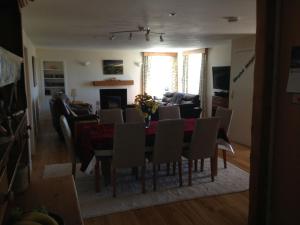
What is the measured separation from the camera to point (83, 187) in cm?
364

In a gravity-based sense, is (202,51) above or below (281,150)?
above

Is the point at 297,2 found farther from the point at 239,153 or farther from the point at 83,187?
the point at 239,153

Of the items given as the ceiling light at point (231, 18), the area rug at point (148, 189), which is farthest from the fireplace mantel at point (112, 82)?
the ceiling light at point (231, 18)

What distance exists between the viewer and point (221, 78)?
6.88 metres

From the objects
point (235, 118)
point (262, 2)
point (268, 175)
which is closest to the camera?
point (262, 2)

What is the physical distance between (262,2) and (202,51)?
6.05 meters

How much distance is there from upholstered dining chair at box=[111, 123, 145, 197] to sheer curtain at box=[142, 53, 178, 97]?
21.0ft

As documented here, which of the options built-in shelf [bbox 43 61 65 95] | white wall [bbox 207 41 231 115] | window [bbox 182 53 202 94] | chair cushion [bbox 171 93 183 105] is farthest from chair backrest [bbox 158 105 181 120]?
built-in shelf [bbox 43 61 65 95]

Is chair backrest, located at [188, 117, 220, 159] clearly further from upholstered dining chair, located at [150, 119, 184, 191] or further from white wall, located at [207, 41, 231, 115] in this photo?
white wall, located at [207, 41, 231, 115]

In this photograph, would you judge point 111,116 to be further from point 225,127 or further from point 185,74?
point 185,74

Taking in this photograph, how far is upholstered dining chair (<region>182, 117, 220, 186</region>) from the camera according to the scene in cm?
354

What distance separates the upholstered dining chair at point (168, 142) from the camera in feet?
10.9

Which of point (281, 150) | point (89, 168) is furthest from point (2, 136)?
point (89, 168)

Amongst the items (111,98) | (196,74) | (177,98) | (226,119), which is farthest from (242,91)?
(111,98)
